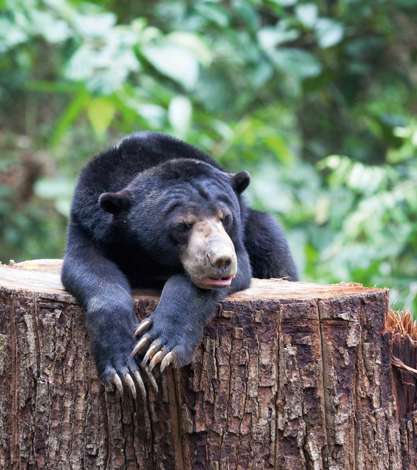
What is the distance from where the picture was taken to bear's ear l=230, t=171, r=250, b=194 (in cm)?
391

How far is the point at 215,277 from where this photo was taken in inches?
128

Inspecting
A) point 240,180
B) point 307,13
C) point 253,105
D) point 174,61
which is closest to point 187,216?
point 240,180

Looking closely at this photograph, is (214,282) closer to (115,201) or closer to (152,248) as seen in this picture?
(152,248)

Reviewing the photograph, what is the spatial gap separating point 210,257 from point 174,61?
366cm

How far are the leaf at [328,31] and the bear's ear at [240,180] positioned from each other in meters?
4.14

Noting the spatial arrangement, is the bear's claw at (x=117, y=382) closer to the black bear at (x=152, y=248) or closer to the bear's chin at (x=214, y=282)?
the black bear at (x=152, y=248)

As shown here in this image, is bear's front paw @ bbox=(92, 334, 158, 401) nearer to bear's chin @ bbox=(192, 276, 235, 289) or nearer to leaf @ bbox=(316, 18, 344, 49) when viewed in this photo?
bear's chin @ bbox=(192, 276, 235, 289)

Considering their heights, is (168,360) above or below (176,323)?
below

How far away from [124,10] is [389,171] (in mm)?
3565

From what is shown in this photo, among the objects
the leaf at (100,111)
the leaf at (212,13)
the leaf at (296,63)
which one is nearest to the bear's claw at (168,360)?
the leaf at (100,111)

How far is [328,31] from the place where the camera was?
7.81 metres

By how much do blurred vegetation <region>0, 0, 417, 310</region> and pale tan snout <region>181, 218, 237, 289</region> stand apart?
3.12 metres

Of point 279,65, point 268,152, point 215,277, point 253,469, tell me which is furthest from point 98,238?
point 268,152

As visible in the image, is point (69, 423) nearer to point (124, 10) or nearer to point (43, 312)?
point (43, 312)
